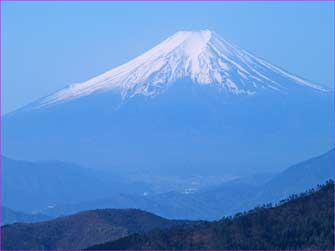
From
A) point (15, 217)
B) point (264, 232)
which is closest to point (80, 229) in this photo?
point (264, 232)

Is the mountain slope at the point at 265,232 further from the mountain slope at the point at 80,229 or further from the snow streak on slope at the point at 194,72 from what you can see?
the snow streak on slope at the point at 194,72

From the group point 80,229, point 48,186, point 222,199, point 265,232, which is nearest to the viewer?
point 265,232

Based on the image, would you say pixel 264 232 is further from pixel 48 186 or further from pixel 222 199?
pixel 48 186

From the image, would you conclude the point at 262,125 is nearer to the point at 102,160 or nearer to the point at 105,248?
the point at 102,160

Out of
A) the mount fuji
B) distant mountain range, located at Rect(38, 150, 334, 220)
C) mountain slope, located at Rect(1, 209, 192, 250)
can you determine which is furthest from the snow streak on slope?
mountain slope, located at Rect(1, 209, 192, 250)

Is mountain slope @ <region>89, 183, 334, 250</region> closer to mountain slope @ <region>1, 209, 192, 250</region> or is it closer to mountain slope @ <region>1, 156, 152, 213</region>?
mountain slope @ <region>1, 209, 192, 250</region>

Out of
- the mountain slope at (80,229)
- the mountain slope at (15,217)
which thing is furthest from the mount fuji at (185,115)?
the mountain slope at (80,229)
